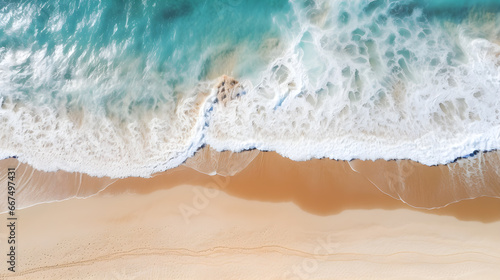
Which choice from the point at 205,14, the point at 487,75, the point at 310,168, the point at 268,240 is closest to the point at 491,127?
the point at 487,75

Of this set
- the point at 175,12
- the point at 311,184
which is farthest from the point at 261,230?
the point at 175,12

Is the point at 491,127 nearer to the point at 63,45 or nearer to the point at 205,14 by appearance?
the point at 205,14

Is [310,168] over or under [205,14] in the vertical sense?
under

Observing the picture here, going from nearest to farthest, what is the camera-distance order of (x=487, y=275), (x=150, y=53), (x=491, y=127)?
(x=487, y=275) → (x=491, y=127) → (x=150, y=53)

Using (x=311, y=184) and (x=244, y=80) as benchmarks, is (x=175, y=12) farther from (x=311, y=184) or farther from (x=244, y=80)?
(x=311, y=184)

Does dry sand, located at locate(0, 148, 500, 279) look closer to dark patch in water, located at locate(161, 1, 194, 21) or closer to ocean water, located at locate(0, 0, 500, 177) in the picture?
ocean water, located at locate(0, 0, 500, 177)

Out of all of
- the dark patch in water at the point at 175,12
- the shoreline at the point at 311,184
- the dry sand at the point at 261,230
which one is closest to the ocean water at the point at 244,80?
the dark patch in water at the point at 175,12

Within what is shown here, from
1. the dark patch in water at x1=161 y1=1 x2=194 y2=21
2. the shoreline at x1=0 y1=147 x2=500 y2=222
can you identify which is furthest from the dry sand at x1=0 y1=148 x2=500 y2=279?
the dark patch in water at x1=161 y1=1 x2=194 y2=21
